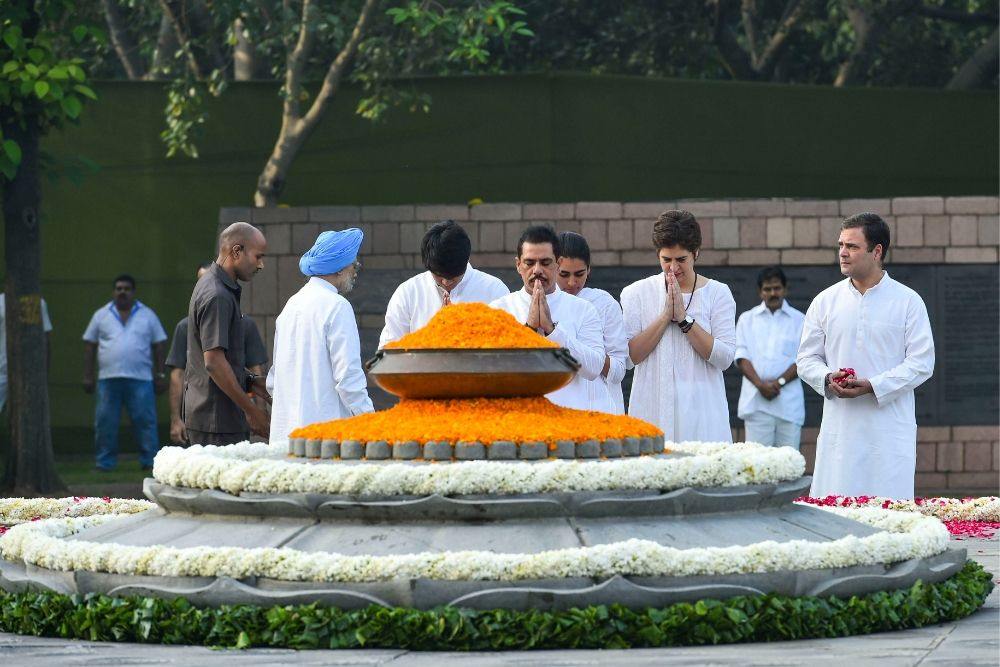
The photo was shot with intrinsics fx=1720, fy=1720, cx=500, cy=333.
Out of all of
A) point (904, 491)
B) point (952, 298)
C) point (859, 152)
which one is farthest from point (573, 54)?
point (904, 491)

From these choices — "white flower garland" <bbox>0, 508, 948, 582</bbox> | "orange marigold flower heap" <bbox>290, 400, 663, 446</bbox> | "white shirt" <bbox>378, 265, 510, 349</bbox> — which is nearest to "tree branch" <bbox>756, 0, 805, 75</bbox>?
"white shirt" <bbox>378, 265, 510, 349</bbox>

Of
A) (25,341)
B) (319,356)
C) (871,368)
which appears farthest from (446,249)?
(25,341)

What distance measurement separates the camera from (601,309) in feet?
28.5

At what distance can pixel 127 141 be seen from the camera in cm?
1809

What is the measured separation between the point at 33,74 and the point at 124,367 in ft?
14.7

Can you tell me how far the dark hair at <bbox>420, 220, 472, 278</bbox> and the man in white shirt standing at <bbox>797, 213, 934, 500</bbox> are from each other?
2025 mm

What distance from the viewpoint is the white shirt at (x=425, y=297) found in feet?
27.8

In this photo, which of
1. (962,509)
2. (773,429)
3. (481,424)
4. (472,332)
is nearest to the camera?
(481,424)

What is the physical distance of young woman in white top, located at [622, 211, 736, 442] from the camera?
8.68m

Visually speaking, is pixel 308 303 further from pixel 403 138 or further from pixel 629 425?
pixel 403 138

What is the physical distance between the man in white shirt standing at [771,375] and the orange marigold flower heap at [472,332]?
6602 millimetres

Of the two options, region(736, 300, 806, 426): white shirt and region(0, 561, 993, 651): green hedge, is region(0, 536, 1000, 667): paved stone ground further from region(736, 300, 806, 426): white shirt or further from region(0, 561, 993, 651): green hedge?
region(736, 300, 806, 426): white shirt

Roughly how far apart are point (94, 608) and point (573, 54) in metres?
18.7

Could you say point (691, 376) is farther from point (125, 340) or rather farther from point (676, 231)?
point (125, 340)
